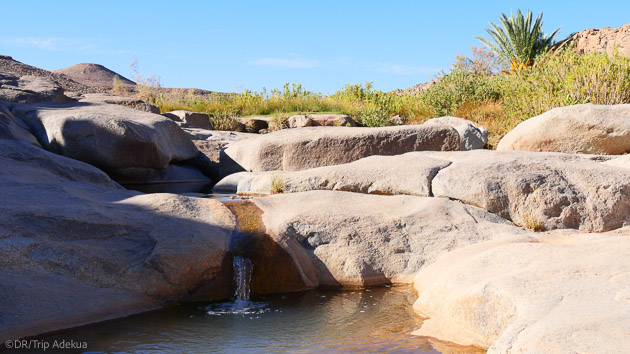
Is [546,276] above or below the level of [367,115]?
below

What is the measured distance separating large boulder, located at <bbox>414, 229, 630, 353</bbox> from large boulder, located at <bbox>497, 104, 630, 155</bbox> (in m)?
4.23

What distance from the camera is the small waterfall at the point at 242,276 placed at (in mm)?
4441

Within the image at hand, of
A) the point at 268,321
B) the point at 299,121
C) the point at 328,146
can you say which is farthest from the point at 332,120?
the point at 268,321

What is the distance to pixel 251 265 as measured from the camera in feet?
15.0

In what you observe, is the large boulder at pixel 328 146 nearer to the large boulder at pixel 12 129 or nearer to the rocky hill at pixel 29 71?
the large boulder at pixel 12 129

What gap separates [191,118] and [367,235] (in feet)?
29.1

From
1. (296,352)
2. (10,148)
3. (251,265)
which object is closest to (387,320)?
(296,352)

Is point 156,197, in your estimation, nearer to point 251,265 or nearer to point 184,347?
point 251,265

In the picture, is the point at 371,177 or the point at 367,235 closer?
the point at 367,235

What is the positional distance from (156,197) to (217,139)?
5.91 meters

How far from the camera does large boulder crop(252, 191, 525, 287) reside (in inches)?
184

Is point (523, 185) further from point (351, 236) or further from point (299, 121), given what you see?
point (299, 121)

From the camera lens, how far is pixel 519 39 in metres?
23.1

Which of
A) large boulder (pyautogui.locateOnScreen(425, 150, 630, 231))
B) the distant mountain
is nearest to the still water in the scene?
large boulder (pyautogui.locateOnScreen(425, 150, 630, 231))
